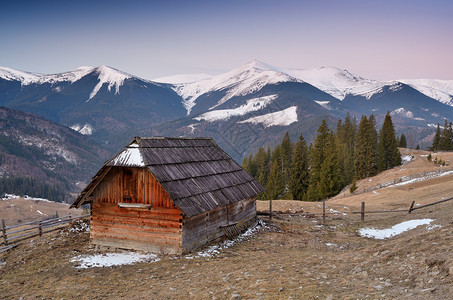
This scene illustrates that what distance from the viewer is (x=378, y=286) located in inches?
335

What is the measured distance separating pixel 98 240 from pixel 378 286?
14.3 m

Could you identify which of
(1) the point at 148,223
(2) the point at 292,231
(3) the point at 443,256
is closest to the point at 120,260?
(1) the point at 148,223

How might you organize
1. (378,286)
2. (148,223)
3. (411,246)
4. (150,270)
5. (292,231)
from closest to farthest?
(378,286)
(411,246)
(150,270)
(148,223)
(292,231)

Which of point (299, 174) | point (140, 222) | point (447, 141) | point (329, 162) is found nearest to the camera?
point (140, 222)

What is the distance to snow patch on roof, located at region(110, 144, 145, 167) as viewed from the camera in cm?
1591

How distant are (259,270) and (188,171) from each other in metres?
7.58

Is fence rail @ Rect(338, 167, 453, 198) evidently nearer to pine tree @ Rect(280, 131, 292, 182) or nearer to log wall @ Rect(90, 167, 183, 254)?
pine tree @ Rect(280, 131, 292, 182)

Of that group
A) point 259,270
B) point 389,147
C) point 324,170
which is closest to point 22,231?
point 259,270

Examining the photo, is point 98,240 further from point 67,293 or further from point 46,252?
point 67,293

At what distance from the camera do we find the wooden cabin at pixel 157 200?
1577 cm

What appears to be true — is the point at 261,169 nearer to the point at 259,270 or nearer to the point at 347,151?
the point at 347,151

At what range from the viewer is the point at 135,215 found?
54.6ft

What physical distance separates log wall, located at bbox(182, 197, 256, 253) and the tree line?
100 ft

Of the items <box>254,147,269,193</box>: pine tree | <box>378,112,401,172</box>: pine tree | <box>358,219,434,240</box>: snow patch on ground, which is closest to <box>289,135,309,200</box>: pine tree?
<box>378,112,401,172</box>: pine tree
